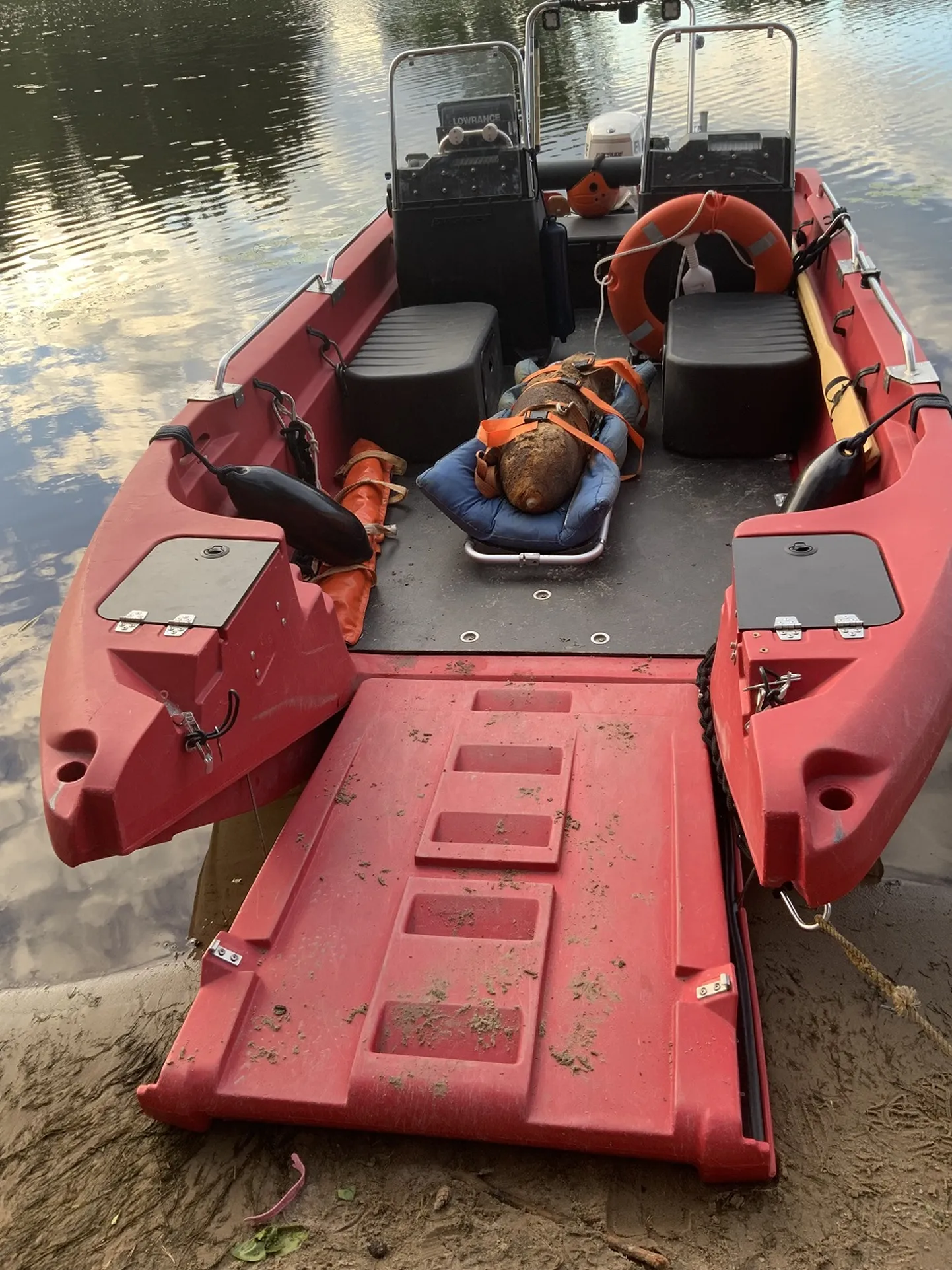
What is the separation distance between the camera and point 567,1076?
5.65ft

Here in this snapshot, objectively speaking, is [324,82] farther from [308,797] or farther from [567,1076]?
[567,1076]

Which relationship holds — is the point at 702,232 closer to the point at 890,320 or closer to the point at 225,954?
the point at 890,320

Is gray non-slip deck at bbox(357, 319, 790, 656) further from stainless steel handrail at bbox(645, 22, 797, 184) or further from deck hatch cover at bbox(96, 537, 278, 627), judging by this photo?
stainless steel handrail at bbox(645, 22, 797, 184)

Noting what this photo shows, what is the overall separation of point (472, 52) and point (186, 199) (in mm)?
5927

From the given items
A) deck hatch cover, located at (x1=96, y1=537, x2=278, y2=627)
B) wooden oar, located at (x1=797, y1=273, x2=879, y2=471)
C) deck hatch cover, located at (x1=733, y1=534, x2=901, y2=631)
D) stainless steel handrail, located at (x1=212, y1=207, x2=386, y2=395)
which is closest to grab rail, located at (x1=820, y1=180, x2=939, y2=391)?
wooden oar, located at (x1=797, y1=273, x2=879, y2=471)

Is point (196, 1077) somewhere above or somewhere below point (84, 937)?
above

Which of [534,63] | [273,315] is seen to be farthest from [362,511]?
[534,63]

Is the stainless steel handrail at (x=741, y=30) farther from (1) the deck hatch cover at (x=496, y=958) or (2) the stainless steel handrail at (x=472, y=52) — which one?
(1) the deck hatch cover at (x=496, y=958)

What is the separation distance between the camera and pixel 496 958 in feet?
6.31

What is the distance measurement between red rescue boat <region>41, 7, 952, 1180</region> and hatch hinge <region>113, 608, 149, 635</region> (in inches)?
0.4

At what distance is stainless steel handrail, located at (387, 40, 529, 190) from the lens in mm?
4016

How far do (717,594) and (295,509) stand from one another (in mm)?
1236

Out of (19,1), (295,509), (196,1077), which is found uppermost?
(19,1)

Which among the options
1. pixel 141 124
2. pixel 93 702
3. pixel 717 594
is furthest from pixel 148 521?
pixel 141 124
